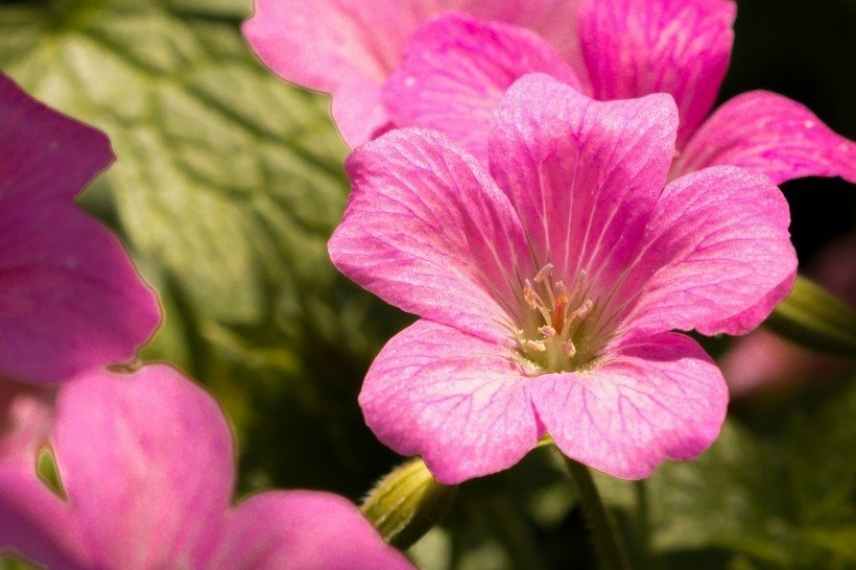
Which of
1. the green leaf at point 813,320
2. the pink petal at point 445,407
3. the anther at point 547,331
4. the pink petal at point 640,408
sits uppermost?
the pink petal at point 640,408

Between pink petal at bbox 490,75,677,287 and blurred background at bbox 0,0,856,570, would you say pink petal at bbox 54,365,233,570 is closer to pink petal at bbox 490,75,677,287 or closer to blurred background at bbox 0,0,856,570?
pink petal at bbox 490,75,677,287

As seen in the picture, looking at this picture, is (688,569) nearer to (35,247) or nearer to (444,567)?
(444,567)

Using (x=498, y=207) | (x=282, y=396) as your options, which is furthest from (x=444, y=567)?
(x=498, y=207)

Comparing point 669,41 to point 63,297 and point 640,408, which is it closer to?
point 640,408

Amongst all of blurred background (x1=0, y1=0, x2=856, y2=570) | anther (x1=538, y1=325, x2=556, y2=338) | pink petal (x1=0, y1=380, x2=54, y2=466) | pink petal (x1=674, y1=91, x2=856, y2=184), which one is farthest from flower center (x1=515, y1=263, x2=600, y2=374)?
pink petal (x1=0, y1=380, x2=54, y2=466)

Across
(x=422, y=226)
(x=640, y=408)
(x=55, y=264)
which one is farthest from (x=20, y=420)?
(x=640, y=408)

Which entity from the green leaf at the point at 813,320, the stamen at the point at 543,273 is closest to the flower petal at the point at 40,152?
the stamen at the point at 543,273

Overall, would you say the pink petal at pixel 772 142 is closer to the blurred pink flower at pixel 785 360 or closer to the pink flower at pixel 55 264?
the pink flower at pixel 55 264
